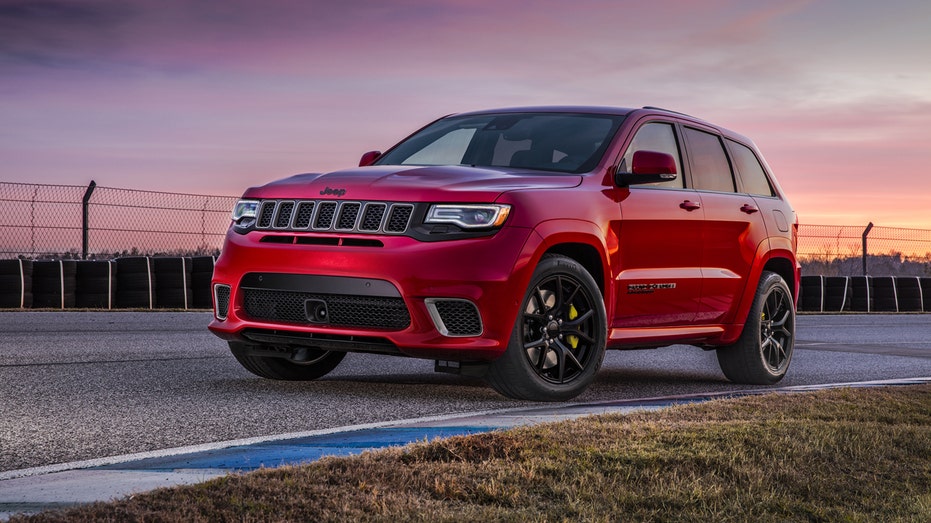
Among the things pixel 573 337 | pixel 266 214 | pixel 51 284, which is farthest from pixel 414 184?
pixel 51 284

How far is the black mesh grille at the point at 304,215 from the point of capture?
711 cm

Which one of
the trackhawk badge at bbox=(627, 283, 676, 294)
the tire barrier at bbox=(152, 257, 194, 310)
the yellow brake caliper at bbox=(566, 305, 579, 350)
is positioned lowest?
the tire barrier at bbox=(152, 257, 194, 310)

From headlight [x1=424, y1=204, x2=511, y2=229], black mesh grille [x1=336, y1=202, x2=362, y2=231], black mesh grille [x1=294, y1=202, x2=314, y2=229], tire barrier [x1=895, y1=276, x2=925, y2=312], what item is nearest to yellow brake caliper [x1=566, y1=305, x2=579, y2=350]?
headlight [x1=424, y1=204, x2=511, y2=229]

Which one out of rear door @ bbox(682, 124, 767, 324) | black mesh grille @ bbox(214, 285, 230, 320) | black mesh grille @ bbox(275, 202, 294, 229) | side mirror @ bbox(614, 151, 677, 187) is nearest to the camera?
black mesh grille @ bbox(275, 202, 294, 229)

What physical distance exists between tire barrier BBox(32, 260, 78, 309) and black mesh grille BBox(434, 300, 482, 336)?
12.9 metres

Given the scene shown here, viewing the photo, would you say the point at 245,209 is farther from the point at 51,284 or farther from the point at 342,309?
the point at 51,284

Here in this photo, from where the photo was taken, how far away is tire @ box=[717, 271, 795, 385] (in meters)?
9.18

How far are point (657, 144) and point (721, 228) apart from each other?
813 mm

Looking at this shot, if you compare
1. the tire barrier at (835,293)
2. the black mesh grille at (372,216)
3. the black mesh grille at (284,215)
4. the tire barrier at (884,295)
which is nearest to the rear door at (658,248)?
the black mesh grille at (372,216)

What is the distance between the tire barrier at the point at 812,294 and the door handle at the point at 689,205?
19.2m

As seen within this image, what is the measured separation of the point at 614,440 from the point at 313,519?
1942 millimetres

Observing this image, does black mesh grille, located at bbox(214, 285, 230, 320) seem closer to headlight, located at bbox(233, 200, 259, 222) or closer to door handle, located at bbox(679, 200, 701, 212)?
headlight, located at bbox(233, 200, 259, 222)

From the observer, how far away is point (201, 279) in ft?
63.2

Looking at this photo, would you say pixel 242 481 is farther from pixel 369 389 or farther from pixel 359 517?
pixel 369 389
